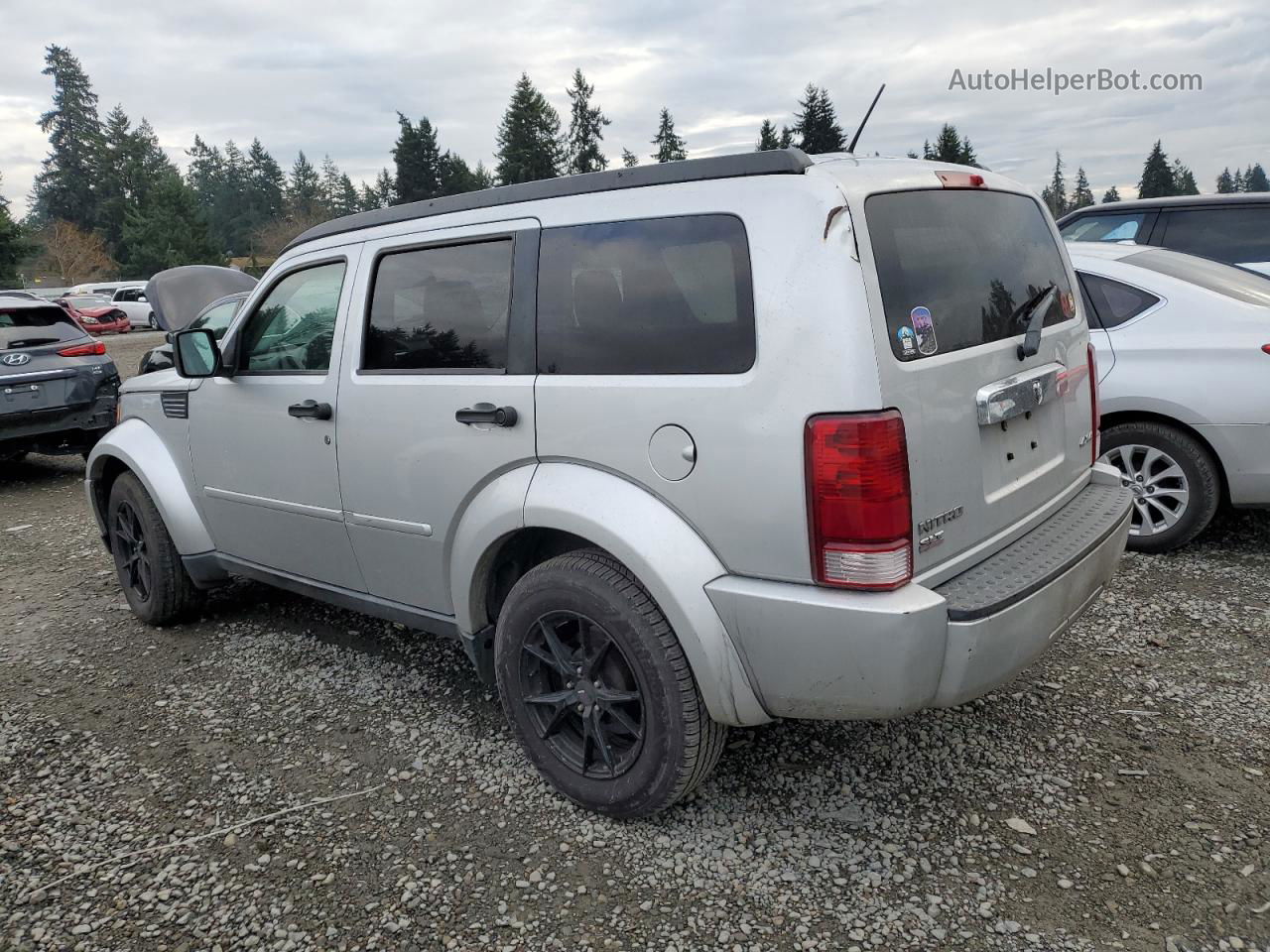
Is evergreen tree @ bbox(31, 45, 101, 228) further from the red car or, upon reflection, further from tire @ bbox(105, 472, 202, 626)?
tire @ bbox(105, 472, 202, 626)

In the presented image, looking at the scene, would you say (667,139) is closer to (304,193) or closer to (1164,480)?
(304,193)

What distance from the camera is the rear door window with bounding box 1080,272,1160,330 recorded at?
4.89m

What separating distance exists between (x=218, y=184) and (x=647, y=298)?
403 feet

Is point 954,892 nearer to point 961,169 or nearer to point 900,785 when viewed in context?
point 900,785

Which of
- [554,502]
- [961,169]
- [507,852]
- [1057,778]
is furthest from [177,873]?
[961,169]

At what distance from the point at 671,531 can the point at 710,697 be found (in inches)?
18.7

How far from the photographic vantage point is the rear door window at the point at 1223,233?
658cm

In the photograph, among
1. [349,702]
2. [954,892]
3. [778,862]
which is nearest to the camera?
[954,892]

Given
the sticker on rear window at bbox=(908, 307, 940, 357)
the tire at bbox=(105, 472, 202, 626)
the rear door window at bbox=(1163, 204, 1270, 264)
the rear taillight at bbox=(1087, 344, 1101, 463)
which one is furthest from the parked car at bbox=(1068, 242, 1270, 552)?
the tire at bbox=(105, 472, 202, 626)

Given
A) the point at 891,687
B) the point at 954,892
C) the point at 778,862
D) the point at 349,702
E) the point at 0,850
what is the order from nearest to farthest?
the point at 891,687 → the point at 954,892 → the point at 778,862 → the point at 0,850 → the point at 349,702

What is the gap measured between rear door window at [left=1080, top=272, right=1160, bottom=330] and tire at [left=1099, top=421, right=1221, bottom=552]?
584 mm

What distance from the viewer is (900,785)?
3004 mm

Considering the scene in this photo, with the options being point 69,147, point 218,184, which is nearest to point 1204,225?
point 69,147

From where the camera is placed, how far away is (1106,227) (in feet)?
24.2
